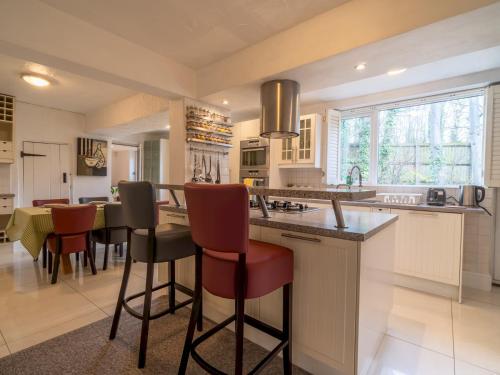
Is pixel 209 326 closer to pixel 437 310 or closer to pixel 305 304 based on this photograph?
pixel 305 304

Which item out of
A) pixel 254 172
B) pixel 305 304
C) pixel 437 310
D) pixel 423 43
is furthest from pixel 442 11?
pixel 254 172

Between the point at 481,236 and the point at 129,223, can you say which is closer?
the point at 129,223

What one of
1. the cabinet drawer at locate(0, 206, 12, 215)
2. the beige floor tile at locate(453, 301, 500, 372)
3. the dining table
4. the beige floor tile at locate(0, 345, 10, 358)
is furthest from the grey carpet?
the cabinet drawer at locate(0, 206, 12, 215)

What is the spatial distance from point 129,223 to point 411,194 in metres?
3.28

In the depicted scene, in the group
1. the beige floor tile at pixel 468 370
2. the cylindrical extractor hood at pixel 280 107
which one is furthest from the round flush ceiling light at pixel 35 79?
the beige floor tile at pixel 468 370

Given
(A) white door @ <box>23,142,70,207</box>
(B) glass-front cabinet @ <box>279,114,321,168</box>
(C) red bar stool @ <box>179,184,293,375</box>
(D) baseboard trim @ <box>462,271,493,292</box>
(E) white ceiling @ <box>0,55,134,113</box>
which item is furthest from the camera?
(A) white door @ <box>23,142,70,207</box>

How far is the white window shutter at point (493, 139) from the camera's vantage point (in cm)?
268

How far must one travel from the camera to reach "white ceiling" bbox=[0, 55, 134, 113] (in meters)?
3.18

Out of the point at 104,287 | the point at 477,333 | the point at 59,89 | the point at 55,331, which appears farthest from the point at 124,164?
the point at 477,333

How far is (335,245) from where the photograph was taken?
1.34 meters

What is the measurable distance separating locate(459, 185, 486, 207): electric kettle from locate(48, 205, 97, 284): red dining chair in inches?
166

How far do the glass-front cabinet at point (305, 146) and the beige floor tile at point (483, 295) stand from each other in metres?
2.35

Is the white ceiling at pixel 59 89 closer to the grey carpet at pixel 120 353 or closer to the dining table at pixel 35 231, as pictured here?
the dining table at pixel 35 231

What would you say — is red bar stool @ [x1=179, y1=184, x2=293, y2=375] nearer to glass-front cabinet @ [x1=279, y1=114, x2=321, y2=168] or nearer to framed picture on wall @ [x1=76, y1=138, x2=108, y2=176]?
glass-front cabinet @ [x1=279, y1=114, x2=321, y2=168]
